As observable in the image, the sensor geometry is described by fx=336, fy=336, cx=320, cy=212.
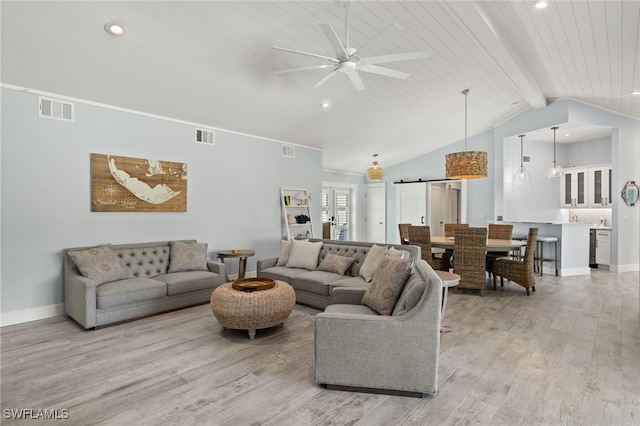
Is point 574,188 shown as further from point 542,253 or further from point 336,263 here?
point 336,263

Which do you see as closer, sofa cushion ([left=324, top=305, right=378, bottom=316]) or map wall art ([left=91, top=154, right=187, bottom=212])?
sofa cushion ([left=324, top=305, right=378, bottom=316])

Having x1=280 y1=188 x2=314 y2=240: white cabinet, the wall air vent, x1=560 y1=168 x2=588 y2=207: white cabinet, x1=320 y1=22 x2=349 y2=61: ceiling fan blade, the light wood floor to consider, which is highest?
x1=320 y1=22 x2=349 y2=61: ceiling fan blade

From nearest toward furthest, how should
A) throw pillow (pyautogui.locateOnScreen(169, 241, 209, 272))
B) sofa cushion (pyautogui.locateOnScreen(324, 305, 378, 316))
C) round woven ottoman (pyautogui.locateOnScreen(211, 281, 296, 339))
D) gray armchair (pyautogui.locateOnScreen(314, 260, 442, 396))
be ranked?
1. gray armchair (pyautogui.locateOnScreen(314, 260, 442, 396))
2. sofa cushion (pyautogui.locateOnScreen(324, 305, 378, 316))
3. round woven ottoman (pyautogui.locateOnScreen(211, 281, 296, 339))
4. throw pillow (pyautogui.locateOnScreen(169, 241, 209, 272))

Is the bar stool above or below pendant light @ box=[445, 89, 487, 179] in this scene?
below

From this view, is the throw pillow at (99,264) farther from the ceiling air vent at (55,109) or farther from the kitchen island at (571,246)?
the kitchen island at (571,246)

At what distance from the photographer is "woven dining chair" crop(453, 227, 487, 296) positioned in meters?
5.00

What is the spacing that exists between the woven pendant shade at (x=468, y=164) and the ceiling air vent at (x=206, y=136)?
12.9 ft

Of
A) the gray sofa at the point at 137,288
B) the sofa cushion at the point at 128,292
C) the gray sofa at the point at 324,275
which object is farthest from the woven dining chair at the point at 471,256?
A: the sofa cushion at the point at 128,292

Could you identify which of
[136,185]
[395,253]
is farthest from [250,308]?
[136,185]

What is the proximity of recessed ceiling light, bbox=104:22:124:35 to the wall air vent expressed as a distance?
3697mm

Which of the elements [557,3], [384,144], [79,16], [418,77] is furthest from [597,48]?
[79,16]

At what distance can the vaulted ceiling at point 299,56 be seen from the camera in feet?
10.5

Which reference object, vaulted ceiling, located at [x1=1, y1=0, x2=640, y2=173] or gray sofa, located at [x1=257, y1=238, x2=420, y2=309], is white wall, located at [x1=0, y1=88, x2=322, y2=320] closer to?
vaulted ceiling, located at [x1=1, y1=0, x2=640, y2=173]

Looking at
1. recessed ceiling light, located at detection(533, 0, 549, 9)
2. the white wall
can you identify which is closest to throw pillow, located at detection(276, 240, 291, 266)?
the white wall
